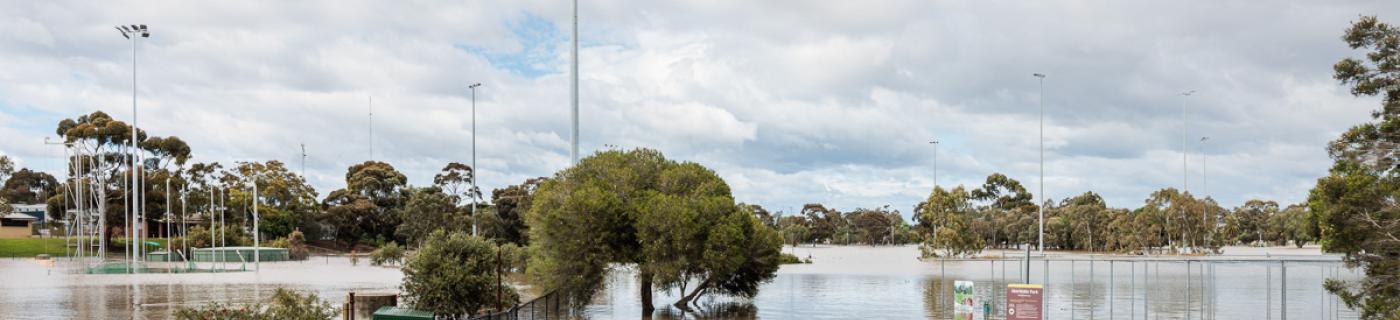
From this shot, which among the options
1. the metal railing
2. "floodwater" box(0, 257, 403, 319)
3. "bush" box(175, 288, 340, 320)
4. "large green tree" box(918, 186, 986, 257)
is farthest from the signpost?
"large green tree" box(918, 186, 986, 257)

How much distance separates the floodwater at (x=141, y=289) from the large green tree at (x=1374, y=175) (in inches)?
1160

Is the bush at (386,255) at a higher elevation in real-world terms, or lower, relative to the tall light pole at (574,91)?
lower

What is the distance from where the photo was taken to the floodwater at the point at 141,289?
120 ft

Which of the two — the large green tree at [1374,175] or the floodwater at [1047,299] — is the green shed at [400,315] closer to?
the floodwater at [1047,299]

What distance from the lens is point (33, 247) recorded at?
105m

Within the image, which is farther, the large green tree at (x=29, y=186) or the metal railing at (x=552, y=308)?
the large green tree at (x=29, y=186)

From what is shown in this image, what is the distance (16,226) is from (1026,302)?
12954 centimetres

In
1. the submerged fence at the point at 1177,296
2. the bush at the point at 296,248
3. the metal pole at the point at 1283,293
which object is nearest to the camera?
the metal pole at the point at 1283,293

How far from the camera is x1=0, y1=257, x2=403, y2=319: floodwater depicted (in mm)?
36688

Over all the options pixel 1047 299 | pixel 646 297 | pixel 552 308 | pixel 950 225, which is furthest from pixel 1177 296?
pixel 950 225

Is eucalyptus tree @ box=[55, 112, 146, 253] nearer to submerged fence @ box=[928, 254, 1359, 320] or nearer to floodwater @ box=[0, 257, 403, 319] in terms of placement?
floodwater @ box=[0, 257, 403, 319]

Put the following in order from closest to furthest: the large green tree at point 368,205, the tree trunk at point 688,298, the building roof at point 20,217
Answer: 1. the tree trunk at point 688,298
2. the large green tree at point 368,205
3. the building roof at point 20,217

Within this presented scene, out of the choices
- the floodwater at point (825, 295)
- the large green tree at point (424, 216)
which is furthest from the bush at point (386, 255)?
the large green tree at point (424, 216)

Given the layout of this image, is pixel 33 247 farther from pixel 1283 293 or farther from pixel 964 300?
pixel 1283 293
